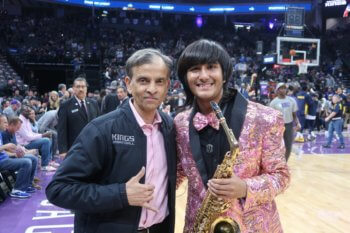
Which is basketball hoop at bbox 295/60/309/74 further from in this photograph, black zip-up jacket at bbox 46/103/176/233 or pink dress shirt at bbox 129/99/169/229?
black zip-up jacket at bbox 46/103/176/233

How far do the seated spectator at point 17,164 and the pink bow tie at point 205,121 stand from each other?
4.79 metres

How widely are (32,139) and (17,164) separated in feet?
5.54

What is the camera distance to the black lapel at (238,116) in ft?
5.53

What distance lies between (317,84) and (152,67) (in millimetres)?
20805

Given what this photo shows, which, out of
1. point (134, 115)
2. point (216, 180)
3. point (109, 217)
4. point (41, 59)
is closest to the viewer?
point (216, 180)

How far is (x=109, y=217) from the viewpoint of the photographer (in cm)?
159

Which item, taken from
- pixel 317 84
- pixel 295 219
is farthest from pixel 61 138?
pixel 317 84

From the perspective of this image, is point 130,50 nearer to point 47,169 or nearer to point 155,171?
point 47,169

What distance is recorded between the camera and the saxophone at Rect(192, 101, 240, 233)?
Result: 60.5 inches

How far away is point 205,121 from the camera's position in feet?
5.71

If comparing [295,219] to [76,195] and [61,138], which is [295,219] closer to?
[61,138]

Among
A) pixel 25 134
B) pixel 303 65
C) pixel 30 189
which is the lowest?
pixel 30 189

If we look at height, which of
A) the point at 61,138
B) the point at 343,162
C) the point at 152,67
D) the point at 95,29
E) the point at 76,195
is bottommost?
the point at 343,162

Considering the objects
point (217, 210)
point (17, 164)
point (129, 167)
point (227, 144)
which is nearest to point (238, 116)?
point (227, 144)
